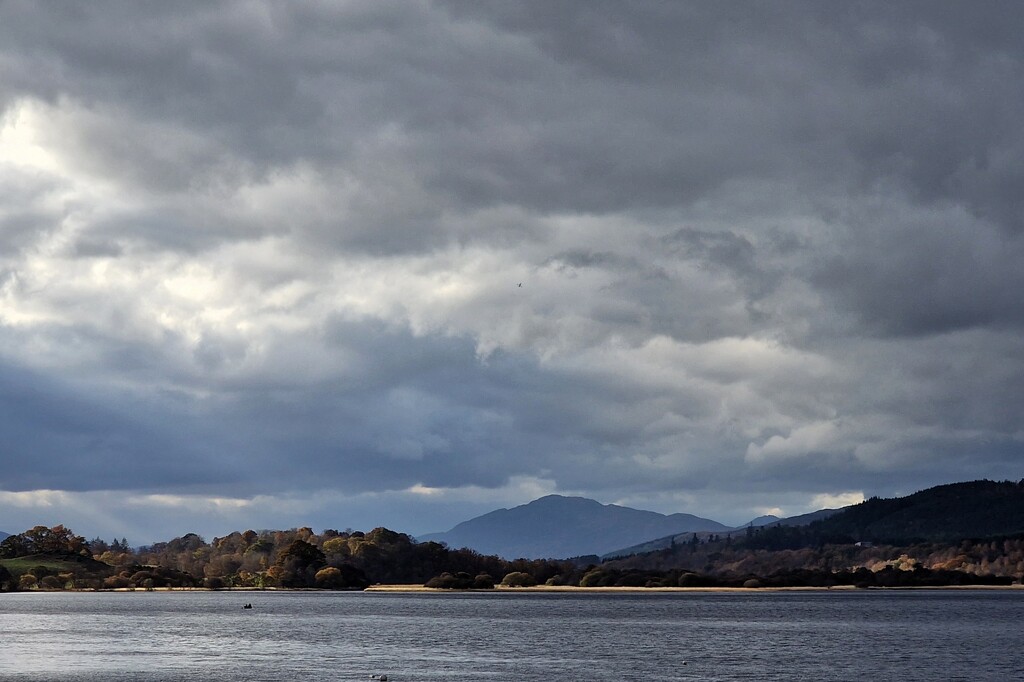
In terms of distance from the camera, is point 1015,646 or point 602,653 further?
point 1015,646

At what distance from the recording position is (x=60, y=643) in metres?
151

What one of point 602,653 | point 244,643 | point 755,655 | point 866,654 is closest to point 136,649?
point 244,643

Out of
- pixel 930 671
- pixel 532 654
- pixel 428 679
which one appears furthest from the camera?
pixel 532 654

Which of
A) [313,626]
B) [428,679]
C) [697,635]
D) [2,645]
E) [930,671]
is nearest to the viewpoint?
[428,679]

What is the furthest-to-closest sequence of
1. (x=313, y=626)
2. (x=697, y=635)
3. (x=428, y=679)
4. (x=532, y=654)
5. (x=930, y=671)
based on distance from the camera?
(x=313, y=626) → (x=697, y=635) → (x=532, y=654) → (x=930, y=671) → (x=428, y=679)

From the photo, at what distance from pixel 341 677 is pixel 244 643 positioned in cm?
4989

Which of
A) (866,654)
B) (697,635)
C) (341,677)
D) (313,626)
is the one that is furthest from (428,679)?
(313,626)

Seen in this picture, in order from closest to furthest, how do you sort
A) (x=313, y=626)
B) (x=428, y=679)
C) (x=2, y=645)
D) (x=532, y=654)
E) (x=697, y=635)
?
(x=428, y=679)
(x=532, y=654)
(x=2, y=645)
(x=697, y=635)
(x=313, y=626)

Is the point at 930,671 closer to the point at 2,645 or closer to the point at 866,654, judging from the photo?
the point at 866,654

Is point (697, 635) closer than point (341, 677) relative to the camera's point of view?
No

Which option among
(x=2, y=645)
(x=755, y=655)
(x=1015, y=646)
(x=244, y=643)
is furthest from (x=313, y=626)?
(x=1015, y=646)

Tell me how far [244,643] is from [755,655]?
6237 centimetres

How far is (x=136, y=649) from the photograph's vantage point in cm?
14012

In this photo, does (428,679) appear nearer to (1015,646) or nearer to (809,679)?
(809,679)
